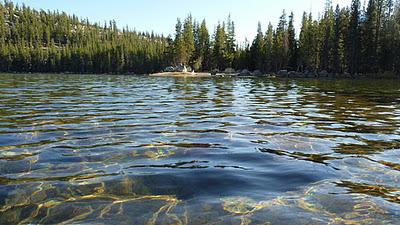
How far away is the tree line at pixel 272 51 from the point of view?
8175 cm

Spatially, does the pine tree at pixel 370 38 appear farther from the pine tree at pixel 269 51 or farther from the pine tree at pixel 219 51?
the pine tree at pixel 219 51

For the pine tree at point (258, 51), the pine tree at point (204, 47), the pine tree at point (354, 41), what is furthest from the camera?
the pine tree at point (204, 47)

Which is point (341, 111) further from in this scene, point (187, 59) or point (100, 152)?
point (187, 59)

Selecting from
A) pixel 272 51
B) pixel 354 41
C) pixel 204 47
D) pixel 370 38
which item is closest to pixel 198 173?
pixel 354 41

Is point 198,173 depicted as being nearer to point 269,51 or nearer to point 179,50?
point 269,51

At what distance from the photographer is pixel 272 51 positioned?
341ft

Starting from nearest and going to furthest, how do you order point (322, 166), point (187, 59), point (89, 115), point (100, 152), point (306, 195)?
point (306, 195) < point (322, 166) < point (100, 152) < point (89, 115) < point (187, 59)

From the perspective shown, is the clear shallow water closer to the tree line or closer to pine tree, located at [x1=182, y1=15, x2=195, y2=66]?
the tree line

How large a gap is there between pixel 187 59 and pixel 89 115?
359ft

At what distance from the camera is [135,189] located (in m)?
5.47

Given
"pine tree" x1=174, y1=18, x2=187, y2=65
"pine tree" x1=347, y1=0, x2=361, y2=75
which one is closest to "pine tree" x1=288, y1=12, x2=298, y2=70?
"pine tree" x1=347, y1=0, x2=361, y2=75

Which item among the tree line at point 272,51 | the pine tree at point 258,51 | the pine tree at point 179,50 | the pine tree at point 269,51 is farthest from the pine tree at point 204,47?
the pine tree at point 269,51

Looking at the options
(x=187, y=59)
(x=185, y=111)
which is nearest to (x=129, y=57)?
(x=187, y=59)

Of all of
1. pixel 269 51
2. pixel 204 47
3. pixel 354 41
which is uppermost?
pixel 204 47
